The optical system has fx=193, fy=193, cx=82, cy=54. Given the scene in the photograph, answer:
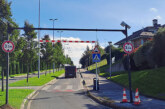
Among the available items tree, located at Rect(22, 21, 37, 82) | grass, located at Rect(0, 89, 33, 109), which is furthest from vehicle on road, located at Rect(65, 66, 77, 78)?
grass, located at Rect(0, 89, 33, 109)

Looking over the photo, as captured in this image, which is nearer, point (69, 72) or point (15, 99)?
point (15, 99)

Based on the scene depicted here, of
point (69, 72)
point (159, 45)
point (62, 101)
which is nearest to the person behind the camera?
point (62, 101)

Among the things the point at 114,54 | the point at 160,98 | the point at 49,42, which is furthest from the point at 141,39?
the point at 160,98

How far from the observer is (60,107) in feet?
32.1

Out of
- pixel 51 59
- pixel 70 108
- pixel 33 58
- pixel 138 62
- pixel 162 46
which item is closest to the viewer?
pixel 70 108

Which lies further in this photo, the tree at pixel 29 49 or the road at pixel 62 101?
the tree at pixel 29 49

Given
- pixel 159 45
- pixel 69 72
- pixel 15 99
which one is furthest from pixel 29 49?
pixel 69 72

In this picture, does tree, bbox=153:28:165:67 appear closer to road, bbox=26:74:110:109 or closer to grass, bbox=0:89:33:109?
road, bbox=26:74:110:109

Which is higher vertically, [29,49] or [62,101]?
[29,49]

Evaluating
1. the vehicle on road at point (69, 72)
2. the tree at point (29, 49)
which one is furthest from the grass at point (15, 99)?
the vehicle on road at point (69, 72)

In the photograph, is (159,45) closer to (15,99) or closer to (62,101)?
(62,101)

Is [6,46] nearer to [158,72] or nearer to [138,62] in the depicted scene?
[158,72]

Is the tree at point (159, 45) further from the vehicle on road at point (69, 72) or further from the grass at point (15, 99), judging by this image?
the vehicle on road at point (69, 72)

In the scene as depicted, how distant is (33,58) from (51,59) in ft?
47.7
